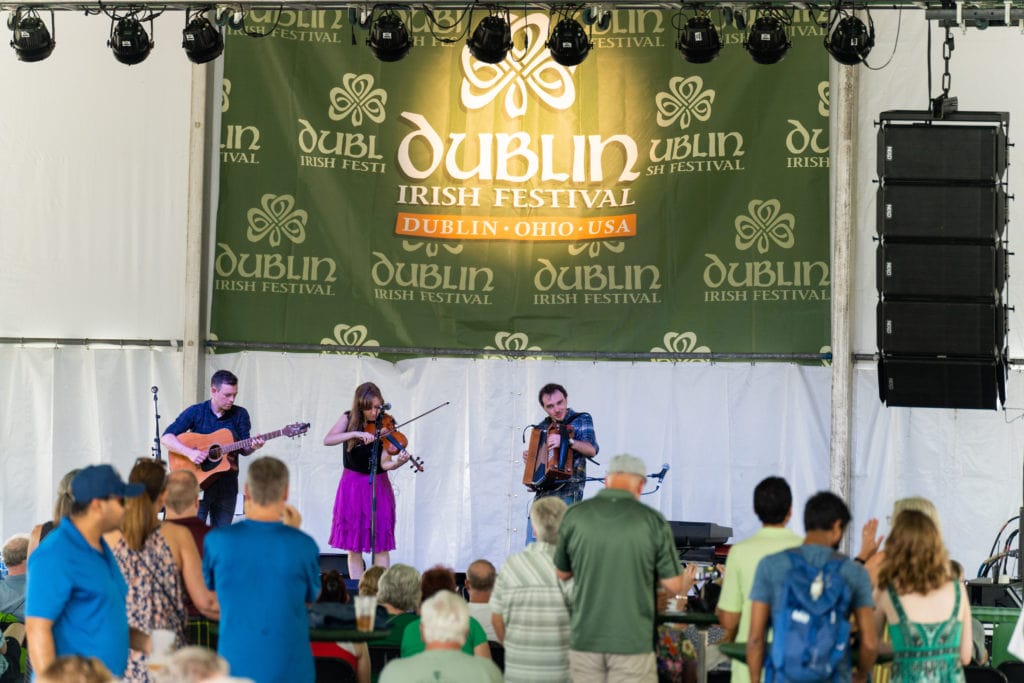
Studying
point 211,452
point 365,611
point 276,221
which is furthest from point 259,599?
point 276,221

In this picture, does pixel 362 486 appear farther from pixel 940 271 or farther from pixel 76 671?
pixel 76 671

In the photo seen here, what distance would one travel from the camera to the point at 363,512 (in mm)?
10039

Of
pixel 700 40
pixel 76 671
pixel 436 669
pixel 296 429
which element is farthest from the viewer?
pixel 296 429

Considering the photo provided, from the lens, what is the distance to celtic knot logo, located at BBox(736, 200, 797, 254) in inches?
446

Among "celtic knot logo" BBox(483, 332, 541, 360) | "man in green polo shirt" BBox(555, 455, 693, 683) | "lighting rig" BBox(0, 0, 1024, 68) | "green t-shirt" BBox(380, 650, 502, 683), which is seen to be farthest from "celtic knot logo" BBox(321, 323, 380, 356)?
"green t-shirt" BBox(380, 650, 502, 683)

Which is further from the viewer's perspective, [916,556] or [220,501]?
[220,501]

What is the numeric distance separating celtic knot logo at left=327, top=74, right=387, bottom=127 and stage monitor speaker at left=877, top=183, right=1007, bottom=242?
4.70 meters

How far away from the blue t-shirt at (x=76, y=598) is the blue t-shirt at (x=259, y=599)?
1.35ft

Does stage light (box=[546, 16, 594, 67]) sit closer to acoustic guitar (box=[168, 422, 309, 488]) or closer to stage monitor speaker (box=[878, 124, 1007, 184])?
stage monitor speaker (box=[878, 124, 1007, 184])

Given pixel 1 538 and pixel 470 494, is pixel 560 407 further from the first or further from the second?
pixel 1 538

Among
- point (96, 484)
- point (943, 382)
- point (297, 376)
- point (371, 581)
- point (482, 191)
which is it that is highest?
point (482, 191)

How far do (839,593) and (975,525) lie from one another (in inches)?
260

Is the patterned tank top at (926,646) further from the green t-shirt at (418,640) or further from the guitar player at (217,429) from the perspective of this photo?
the guitar player at (217,429)

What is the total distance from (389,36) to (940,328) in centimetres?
392
